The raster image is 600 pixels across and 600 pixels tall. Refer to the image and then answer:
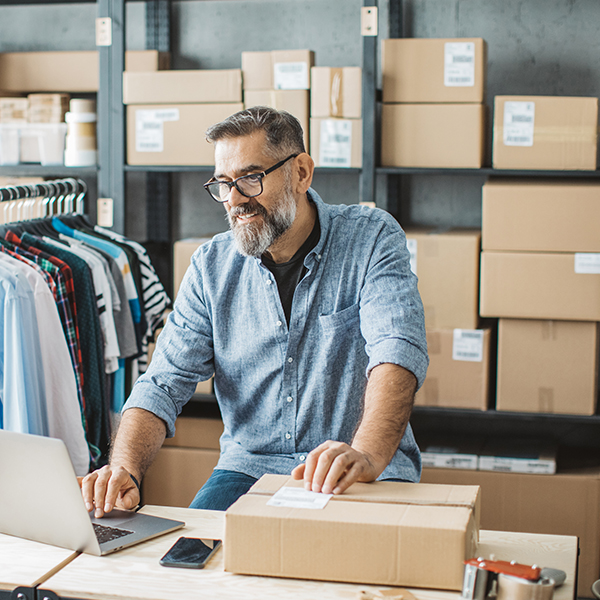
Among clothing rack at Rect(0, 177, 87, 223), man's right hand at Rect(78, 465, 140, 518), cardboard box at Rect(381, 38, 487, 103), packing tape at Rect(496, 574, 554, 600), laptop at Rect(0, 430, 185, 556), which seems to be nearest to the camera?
packing tape at Rect(496, 574, 554, 600)

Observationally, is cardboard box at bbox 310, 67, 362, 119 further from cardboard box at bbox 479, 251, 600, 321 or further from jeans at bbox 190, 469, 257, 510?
jeans at bbox 190, 469, 257, 510

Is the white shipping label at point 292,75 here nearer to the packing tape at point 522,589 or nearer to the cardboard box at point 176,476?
the cardboard box at point 176,476

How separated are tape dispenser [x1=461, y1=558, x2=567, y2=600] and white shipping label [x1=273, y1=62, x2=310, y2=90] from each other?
1938mm

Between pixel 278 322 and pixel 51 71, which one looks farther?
pixel 51 71

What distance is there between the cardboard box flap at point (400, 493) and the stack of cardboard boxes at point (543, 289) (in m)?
1.36

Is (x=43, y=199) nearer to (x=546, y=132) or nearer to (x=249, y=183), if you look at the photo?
(x=249, y=183)

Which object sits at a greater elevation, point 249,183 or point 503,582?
point 249,183

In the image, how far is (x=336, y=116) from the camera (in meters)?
2.63

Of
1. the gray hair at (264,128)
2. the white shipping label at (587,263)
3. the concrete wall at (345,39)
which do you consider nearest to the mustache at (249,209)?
the gray hair at (264,128)

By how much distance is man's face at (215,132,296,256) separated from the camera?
5.54ft

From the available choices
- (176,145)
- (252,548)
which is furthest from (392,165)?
(252,548)

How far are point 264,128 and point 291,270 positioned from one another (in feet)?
1.10

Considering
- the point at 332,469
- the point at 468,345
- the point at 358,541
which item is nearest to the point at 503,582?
the point at 358,541

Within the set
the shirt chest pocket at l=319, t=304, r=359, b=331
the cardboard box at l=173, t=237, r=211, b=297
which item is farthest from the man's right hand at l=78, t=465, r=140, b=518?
the cardboard box at l=173, t=237, r=211, b=297
